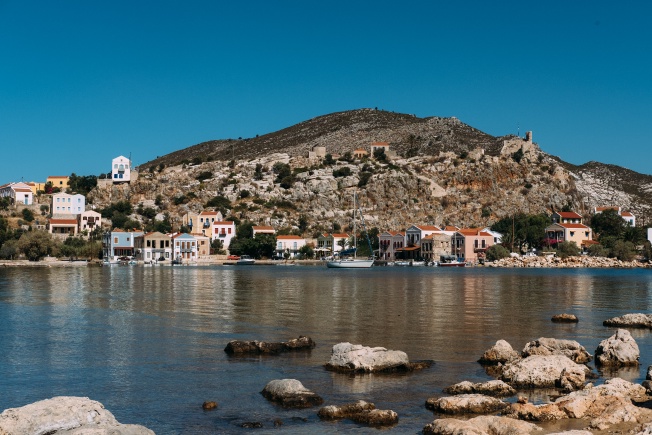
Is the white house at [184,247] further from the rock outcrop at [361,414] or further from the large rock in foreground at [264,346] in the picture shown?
the rock outcrop at [361,414]

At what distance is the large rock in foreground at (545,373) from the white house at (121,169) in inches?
5097

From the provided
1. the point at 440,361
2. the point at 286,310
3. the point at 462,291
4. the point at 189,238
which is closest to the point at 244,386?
the point at 440,361

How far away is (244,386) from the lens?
1655 centimetres

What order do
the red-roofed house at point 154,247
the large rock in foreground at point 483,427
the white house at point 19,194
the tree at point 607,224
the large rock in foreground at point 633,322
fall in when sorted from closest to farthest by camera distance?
the large rock in foreground at point 483,427 → the large rock in foreground at point 633,322 → the red-roofed house at point 154,247 → the tree at point 607,224 → the white house at point 19,194

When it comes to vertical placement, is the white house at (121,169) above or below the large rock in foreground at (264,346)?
above

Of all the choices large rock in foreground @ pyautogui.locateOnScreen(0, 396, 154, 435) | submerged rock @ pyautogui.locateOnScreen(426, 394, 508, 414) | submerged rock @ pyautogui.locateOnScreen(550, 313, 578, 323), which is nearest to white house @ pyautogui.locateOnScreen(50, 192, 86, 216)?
submerged rock @ pyautogui.locateOnScreen(550, 313, 578, 323)

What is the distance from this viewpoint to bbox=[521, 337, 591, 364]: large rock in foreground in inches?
744

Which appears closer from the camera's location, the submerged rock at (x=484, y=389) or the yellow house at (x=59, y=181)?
the submerged rock at (x=484, y=389)

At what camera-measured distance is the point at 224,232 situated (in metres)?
117

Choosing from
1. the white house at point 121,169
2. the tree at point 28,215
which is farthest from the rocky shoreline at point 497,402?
the white house at point 121,169

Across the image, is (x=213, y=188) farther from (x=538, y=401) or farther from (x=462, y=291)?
(x=538, y=401)

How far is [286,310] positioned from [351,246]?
80131mm

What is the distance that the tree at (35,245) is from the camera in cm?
9931

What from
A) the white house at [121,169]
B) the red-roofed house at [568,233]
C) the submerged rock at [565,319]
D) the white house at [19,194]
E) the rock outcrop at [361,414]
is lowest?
the rock outcrop at [361,414]
